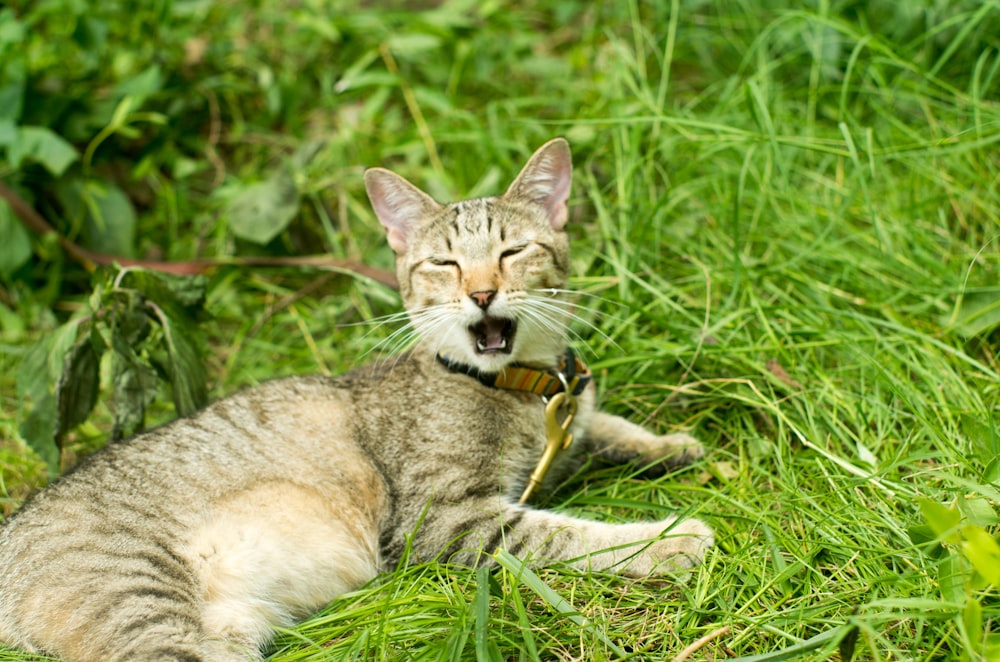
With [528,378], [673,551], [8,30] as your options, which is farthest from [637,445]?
[8,30]

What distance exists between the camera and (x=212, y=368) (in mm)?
4258

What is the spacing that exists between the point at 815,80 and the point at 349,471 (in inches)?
131

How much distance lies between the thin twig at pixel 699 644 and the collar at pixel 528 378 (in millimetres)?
1146

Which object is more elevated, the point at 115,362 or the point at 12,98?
the point at 12,98

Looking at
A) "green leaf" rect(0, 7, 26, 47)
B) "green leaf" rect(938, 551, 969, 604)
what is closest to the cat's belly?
"green leaf" rect(938, 551, 969, 604)

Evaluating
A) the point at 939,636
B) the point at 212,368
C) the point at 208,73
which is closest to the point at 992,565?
the point at 939,636

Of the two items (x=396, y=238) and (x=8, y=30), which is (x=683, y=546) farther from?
(x=8, y=30)

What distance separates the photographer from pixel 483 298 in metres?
2.92

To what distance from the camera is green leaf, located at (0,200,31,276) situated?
4.29 metres

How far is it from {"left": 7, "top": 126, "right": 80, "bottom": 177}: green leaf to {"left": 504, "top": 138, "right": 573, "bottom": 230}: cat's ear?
8.87 feet

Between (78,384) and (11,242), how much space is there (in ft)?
5.14

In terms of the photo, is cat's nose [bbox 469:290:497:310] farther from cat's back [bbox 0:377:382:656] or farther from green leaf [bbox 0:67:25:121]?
green leaf [bbox 0:67:25:121]

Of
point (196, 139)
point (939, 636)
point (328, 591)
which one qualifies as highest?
point (196, 139)

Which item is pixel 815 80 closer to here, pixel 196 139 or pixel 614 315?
pixel 614 315
